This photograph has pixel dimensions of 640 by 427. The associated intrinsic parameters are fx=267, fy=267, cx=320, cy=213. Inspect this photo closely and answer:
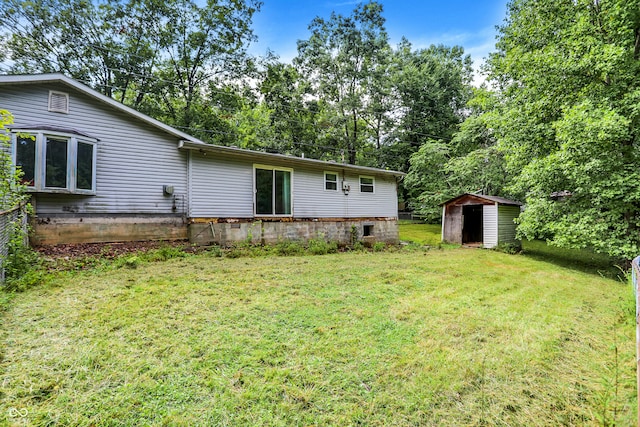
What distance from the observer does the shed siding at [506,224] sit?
11.3m

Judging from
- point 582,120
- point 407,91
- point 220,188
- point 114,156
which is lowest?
point 220,188

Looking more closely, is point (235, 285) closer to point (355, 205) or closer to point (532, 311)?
point (532, 311)

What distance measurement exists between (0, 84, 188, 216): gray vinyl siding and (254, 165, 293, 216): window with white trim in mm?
2236

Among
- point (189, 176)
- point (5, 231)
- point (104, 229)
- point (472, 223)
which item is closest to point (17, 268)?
point (5, 231)

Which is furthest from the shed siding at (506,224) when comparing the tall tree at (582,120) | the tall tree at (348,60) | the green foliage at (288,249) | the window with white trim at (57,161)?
the window with white trim at (57,161)

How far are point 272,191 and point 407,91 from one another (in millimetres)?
17828

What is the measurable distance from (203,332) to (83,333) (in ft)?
3.68

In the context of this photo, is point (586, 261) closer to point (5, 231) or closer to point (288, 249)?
point (288, 249)

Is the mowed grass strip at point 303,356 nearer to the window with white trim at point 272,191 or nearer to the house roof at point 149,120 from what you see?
the house roof at point 149,120

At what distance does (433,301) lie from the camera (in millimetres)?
4164

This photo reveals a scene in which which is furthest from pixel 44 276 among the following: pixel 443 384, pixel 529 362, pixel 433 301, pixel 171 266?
pixel 529 362

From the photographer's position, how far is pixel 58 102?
22.2 feet

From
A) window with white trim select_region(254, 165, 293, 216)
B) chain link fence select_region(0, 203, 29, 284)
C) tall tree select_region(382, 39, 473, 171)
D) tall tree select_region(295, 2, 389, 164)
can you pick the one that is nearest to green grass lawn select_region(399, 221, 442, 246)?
window with white trim select_region(254, 165, 293, 216)

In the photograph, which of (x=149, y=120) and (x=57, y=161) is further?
(x=149, y=120)
